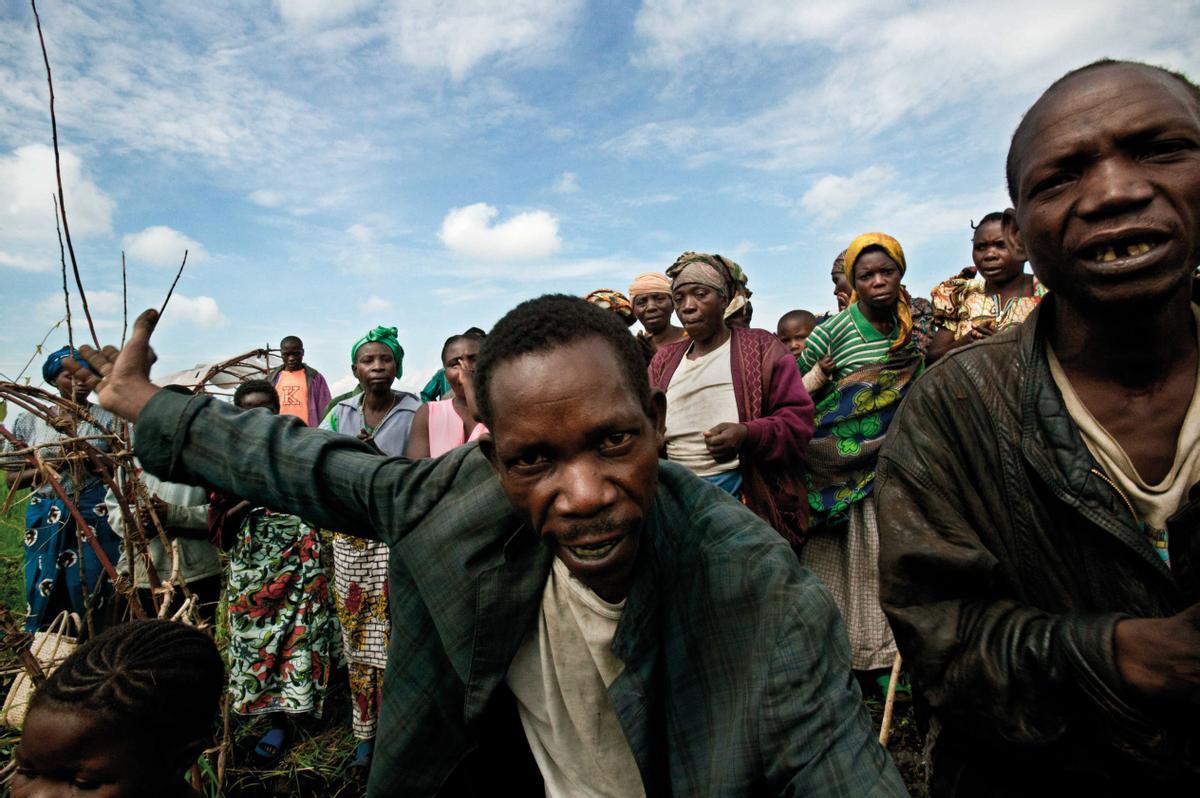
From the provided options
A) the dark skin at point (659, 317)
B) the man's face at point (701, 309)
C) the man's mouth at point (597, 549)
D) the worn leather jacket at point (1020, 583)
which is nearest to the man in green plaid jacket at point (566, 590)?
the man's mouth at point (597, 549)

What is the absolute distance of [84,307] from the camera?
1.75m

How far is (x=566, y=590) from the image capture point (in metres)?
1.66

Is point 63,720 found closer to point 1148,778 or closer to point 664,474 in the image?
point 664,474

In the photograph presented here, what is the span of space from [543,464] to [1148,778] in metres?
1.17

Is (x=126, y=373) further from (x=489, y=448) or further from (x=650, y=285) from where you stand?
(x=650, y=285)

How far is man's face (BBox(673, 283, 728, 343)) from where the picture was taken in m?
3.97

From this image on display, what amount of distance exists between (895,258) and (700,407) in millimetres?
1477

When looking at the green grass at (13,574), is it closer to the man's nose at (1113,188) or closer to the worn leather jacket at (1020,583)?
the worn leather jacket at (1020,583)

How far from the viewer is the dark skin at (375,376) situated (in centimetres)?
481

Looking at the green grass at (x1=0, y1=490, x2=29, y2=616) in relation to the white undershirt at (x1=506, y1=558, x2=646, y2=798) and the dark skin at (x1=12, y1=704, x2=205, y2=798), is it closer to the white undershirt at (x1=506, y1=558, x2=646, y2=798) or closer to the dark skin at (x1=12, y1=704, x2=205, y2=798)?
the dark skin at (x1=12, y1=704, x2=205, y2=798)

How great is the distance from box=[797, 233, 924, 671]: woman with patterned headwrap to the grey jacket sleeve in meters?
2.88

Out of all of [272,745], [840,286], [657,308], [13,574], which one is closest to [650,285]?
[657,308]

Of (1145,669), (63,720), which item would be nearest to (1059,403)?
(1145,669)

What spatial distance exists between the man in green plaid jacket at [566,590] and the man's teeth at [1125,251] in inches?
30.4
